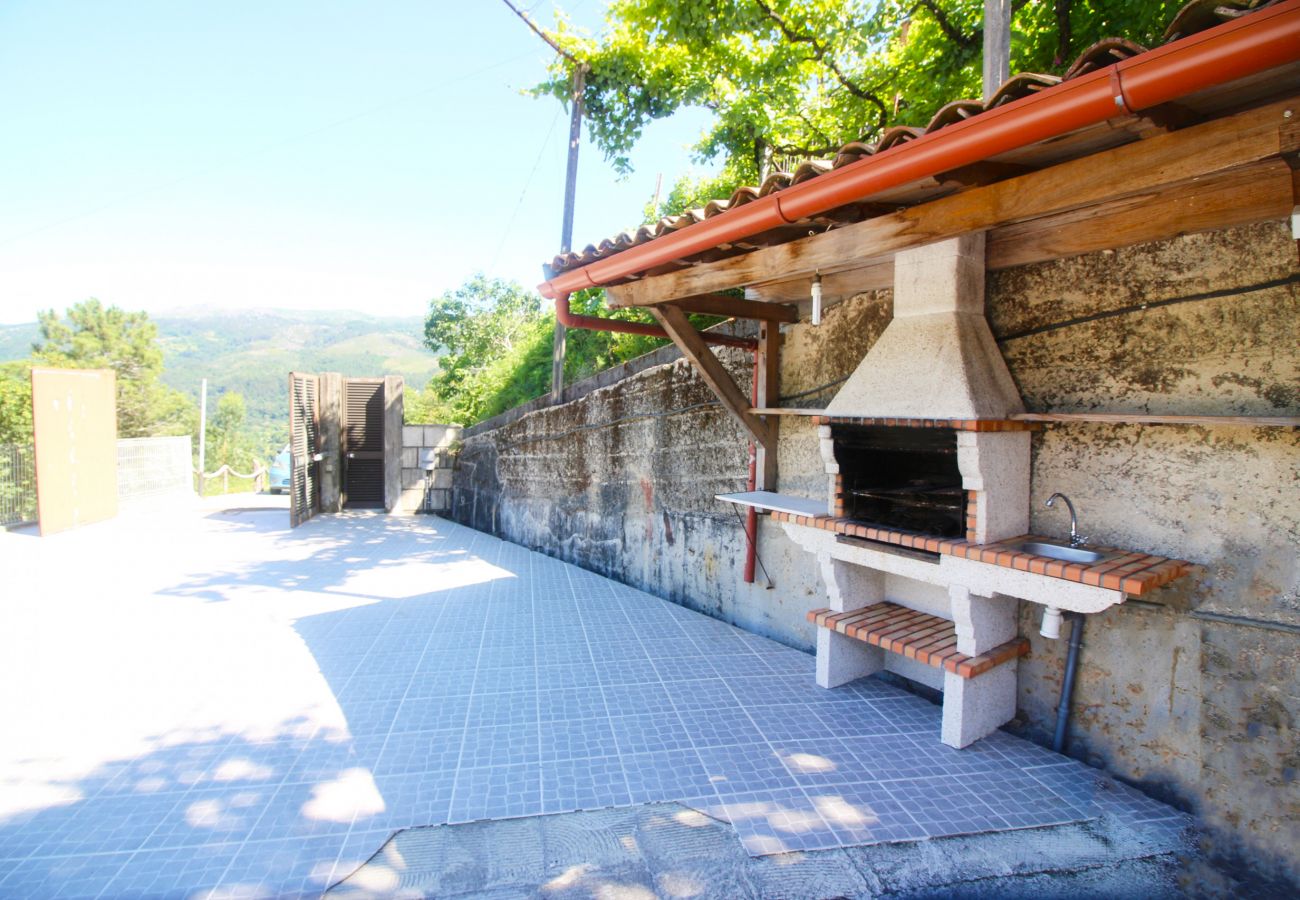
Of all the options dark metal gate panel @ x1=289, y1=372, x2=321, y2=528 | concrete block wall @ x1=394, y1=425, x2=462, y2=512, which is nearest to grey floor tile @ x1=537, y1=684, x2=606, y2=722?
dark metal gate panel @ x1=289, y1=372, x2=321, y2=528

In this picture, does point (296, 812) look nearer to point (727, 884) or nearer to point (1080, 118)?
point (727, 884)

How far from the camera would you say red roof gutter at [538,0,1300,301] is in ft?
4.99

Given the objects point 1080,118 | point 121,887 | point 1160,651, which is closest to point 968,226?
point 1080,118

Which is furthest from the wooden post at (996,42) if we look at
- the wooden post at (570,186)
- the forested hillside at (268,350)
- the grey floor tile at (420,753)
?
the forested hillside at (268,350)

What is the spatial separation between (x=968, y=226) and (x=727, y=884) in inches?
107

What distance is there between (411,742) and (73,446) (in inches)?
397

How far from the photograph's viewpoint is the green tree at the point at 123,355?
37.6 metres

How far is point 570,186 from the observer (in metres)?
10.2

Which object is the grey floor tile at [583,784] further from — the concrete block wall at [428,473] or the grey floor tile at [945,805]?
the concrete block wall at [428,473]

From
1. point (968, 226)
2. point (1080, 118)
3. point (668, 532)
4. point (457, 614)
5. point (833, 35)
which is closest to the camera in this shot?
point (1080, 118)

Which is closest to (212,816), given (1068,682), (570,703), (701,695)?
(570,703)

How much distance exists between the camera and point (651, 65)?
364 inches

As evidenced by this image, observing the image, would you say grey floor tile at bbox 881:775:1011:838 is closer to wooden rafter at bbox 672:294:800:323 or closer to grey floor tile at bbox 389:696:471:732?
grey floor tile at bbox 389:696:471:732

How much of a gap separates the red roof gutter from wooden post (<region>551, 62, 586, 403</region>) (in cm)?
650
